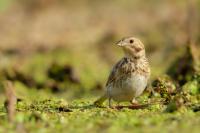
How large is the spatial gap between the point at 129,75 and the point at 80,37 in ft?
37.8

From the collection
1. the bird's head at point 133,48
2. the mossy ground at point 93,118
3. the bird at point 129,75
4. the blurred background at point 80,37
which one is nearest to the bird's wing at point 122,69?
the bird at point 129,75

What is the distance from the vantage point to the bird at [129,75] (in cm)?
954

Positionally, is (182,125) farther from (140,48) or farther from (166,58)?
(166,58)

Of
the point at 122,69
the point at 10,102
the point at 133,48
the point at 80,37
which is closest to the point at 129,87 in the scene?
the point at 122,69

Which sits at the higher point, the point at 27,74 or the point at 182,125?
the point at 27,74

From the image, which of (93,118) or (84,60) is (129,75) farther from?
(84,60)

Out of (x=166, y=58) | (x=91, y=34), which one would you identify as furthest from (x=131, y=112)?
(x=91, y=34)

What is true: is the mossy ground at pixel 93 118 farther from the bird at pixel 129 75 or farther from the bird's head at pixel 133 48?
the bird's head at pixel 133 48

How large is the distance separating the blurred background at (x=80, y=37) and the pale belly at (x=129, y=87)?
4591mm

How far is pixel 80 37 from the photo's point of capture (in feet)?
69.1

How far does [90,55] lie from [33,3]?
5.18 m

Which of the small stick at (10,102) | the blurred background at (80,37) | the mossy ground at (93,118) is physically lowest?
the mossy ground at (93,118)

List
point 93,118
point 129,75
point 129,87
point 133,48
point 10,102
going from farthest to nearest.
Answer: point 133,48 < point 129,75 < point 129,87 < point 93,118 < point 10,102

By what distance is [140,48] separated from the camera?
988 cm
